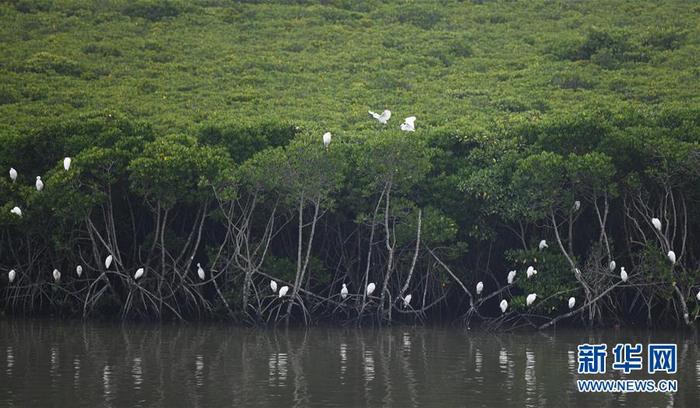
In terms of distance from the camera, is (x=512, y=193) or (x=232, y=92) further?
(x=232, y=92)

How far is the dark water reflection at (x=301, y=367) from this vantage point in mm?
16438

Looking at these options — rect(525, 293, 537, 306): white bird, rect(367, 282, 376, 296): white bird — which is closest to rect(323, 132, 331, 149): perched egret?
rect(367, 282, 376, 296): white bird

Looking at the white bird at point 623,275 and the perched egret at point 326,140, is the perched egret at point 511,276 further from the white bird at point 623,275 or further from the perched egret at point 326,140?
the perched egret at point 326,140

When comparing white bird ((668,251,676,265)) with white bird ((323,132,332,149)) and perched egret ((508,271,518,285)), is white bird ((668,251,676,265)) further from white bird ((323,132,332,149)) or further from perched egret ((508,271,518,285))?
white bird ((323,132,332,149))

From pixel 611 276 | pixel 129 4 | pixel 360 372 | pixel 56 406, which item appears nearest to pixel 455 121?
pixel 611 276

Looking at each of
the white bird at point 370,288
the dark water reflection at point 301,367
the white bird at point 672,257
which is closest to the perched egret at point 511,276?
the dark water reflection at point 301,367

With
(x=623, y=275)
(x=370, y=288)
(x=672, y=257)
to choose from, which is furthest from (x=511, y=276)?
(x=672, y=257)

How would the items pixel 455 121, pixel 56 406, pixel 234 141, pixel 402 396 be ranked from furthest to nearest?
1. pixel 455 121
2. pixel 234 141
3. pixel 402 396
4. pixel 56 406

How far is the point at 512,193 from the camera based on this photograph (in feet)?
79.9

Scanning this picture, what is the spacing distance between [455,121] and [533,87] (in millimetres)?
4476

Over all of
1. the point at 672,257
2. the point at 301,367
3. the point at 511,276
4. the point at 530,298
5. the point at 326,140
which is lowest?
the point at 301,367

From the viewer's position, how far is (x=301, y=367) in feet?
63.0

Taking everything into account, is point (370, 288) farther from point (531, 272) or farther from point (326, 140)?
point (531, 272)

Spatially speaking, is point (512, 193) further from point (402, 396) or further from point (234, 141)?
point (402, 396)
